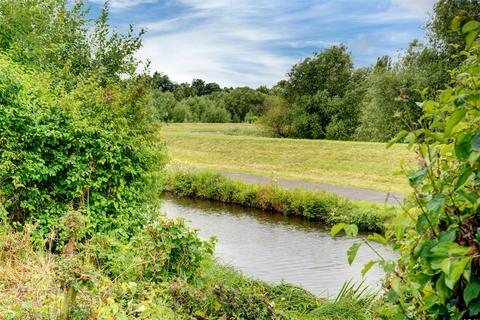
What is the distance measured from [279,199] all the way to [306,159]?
9158mm

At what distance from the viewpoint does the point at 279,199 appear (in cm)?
1502

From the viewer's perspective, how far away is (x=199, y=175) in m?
17.8

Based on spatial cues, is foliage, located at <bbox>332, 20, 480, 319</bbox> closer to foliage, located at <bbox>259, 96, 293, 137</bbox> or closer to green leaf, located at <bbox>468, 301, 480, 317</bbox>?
green leaf, located at <bbox>468, 301, 480, 317</bbox>

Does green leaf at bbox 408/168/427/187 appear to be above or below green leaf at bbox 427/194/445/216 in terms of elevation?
above

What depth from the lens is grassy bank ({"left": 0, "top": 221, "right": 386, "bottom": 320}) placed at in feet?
11.4

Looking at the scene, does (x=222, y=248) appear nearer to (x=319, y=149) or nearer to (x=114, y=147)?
(x=114, y=147)

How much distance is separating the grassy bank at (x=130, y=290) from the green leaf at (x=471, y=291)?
8.23ft

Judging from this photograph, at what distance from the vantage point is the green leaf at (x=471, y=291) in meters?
1.27

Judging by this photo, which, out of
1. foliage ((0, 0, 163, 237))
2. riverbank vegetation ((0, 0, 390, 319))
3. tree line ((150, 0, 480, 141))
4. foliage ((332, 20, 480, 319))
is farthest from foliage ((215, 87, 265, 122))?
foliage ((332, 20, 480, 319))

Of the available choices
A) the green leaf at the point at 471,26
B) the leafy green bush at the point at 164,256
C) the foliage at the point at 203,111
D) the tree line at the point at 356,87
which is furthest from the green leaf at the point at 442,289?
the foliage at the point at 203,111

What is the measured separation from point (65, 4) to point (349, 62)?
1398 inches

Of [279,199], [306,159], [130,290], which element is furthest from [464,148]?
[306,159]

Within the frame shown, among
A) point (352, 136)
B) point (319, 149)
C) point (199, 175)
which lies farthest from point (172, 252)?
point (352, 136)

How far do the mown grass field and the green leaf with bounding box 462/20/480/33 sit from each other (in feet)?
52.2
